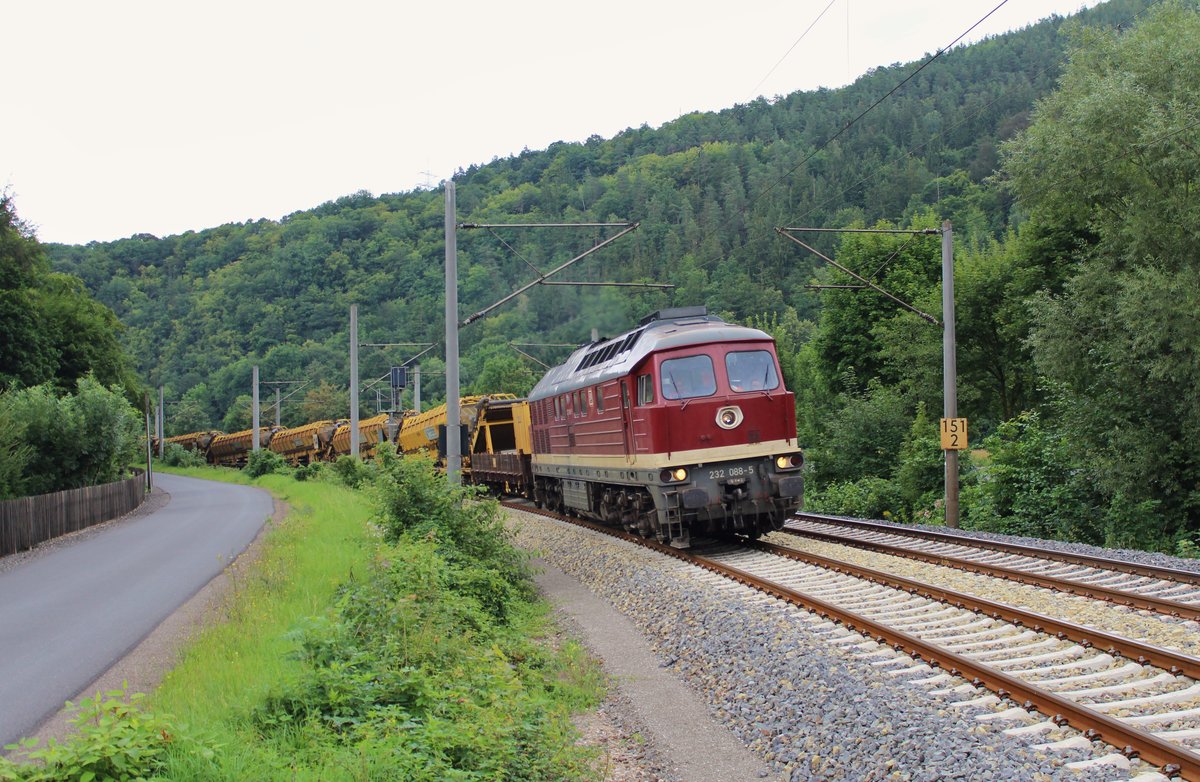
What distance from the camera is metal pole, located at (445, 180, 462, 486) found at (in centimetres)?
1777

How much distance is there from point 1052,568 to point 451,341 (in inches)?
425

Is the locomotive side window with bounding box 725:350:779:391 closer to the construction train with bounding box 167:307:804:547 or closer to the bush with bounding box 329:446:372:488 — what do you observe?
the construction train with bounding box 167:307:804:547

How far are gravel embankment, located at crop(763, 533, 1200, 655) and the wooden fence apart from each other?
63.6 feet

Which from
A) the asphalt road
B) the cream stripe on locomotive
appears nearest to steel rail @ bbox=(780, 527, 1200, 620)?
the cream stripe on locomotive

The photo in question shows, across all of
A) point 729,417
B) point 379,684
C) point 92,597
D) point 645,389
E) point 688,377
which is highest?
point 688,377

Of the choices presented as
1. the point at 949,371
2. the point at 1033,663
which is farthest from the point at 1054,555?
the point at 949,371

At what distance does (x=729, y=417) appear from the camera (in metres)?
15.6

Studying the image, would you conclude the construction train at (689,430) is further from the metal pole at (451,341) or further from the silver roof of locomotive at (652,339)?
the metal pole at (451,341)

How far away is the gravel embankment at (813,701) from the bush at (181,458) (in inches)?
2823

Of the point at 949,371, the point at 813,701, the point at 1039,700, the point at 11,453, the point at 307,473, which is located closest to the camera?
the point at 1039,700

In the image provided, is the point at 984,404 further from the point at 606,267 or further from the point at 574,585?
the point at 574,585

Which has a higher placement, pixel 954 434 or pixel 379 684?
pixel 954 434

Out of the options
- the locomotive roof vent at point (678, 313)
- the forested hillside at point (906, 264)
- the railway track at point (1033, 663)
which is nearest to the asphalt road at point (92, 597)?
the railway track at point (1033, 663)

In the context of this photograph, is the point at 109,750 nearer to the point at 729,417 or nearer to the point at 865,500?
the point at 729,417
